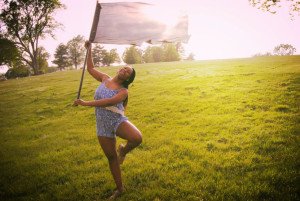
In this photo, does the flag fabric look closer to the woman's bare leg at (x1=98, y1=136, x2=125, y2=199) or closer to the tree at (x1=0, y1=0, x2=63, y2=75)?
the woman's bare leg at (x1=98, y1=136, x2=125, y2=199)

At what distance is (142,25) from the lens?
3.76 meters

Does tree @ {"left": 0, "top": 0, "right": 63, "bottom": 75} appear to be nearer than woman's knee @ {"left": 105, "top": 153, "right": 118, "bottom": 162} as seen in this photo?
No

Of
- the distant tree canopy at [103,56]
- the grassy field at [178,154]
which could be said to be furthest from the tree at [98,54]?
the grassy field at [178,154]

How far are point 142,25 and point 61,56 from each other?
94212mm

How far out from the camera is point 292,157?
3936 millimetres

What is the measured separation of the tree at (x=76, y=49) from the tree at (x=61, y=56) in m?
2.28

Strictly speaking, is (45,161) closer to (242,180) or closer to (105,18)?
(105,18)

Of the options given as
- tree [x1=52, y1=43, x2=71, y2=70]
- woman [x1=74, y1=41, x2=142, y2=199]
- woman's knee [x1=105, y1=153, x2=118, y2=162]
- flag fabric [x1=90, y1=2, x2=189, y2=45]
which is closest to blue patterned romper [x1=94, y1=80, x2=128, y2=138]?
woman [x1=74, y1=41, x2=142, y2=199]

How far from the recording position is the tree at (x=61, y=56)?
8219 centimetres

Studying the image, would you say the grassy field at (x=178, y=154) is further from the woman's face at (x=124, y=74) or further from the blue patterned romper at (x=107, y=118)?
the woman's face at (x=124, y=74)

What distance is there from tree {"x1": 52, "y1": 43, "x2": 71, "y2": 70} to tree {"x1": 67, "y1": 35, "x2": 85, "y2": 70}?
2.28m

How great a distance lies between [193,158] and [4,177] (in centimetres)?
519

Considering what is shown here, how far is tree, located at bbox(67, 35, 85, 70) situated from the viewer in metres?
81.6

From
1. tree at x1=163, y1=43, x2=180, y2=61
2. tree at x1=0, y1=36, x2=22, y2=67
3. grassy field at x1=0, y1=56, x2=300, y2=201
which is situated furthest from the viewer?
tree at x1=163, y1=43, x2=180, y2=61
